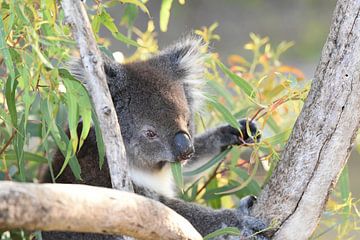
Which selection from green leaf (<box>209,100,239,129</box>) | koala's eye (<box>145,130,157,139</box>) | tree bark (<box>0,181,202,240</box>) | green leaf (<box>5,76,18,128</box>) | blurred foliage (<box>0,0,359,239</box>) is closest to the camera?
tree bark (<box>0,181,202,240</box>)

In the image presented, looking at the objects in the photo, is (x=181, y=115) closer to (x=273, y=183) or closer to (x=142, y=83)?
(x=142, y=83)

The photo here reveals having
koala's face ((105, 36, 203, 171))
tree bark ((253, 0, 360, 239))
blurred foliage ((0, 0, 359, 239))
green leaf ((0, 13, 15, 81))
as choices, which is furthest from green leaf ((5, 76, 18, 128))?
tree bark ((253, 0, 360, 239))

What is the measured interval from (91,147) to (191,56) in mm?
520

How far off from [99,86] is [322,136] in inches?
25.0

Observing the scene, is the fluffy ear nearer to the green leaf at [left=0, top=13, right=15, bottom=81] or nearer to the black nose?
the black nose

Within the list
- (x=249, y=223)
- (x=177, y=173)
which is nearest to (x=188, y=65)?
(x=177, y=173)

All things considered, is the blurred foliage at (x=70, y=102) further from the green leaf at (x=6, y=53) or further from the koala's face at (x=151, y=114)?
the koala's face at (x=151, y=114)

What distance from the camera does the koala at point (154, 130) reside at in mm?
2586

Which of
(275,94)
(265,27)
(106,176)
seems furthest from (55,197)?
(265,27)

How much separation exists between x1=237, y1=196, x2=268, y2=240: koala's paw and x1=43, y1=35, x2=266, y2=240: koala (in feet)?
0.21

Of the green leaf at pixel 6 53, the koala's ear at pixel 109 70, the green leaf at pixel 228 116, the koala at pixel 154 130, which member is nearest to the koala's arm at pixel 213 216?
the koala at pixel 154 130

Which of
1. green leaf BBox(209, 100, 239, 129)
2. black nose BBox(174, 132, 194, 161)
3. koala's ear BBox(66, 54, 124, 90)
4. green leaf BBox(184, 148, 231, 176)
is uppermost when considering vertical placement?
koala's ear BBox(66, 54, 124, 90)

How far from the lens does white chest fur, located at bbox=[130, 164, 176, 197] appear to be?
2.73 meters

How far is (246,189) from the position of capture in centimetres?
300
